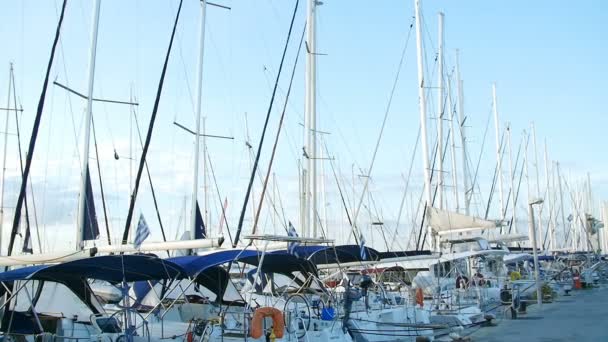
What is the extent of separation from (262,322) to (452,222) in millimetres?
17196

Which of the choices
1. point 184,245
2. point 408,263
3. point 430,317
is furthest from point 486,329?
point 184,245

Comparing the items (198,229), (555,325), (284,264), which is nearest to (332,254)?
(284,264)

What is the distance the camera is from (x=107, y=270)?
679 inches

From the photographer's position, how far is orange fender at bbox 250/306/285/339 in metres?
16.4

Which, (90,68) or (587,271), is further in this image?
(587,271)

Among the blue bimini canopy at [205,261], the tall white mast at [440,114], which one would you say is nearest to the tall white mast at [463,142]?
the tall white mast at [440,114]

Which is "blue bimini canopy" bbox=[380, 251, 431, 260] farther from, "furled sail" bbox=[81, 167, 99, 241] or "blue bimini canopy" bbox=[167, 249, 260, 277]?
"furled sail" bbox=[81, 167, 99, 241]

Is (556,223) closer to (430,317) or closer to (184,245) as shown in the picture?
(430,317)

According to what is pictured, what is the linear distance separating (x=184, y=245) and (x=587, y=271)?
38309mm

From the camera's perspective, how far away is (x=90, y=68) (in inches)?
889

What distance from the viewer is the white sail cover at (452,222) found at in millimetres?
31469

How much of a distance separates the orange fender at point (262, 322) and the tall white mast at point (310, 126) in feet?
34.1

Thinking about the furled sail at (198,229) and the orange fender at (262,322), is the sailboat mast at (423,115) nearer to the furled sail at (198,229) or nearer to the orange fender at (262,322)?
the furled sail at (198,229)

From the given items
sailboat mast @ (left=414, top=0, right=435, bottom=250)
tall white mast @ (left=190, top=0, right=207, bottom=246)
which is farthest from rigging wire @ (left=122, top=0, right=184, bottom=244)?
sailboat mast @ (left=414, top=0, right=435, bottom=250)
